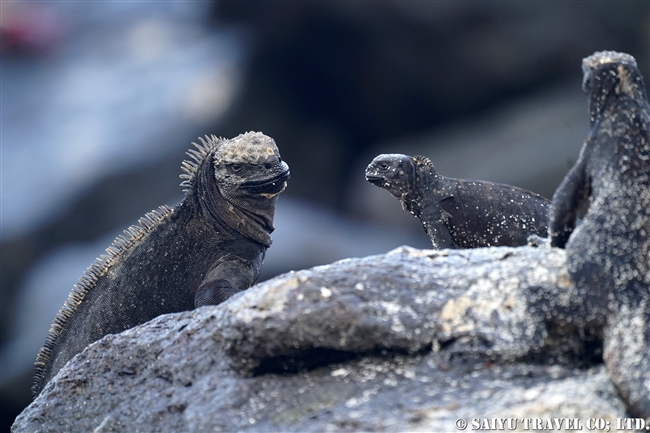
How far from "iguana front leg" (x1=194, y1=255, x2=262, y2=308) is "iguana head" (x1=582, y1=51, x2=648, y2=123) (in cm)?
199

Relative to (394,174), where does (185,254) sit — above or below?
above

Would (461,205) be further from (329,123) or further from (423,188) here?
(329,123)

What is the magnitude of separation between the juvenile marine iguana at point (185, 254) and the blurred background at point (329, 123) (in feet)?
14.6

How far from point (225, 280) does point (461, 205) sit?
47.0 inches

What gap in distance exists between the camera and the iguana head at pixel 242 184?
13.3 ft

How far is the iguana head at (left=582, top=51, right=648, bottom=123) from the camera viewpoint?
92.0 inches

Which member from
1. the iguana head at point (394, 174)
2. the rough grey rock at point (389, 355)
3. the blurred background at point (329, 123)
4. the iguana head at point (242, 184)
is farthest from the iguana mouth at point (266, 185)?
the blurred background at point (329, 123)

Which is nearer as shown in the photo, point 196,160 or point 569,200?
point 569,200

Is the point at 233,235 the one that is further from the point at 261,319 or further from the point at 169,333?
the point at 261,319

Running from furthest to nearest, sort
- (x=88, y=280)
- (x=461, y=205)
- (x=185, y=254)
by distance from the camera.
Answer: (x=88, y=280)
(x=185, y=254)
(x=461, y=205)

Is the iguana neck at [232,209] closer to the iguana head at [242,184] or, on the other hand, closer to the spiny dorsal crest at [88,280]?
the iguana head at [242,184]

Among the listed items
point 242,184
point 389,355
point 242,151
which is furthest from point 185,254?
point 389,355

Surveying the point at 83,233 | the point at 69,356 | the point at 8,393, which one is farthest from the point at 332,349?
the point at 83,233

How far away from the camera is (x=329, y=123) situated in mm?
9547
